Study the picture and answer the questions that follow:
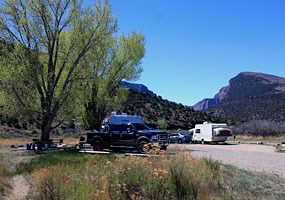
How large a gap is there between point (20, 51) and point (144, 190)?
19171 mm

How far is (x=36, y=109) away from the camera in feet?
87.1

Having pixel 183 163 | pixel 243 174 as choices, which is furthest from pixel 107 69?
pixel 183 163

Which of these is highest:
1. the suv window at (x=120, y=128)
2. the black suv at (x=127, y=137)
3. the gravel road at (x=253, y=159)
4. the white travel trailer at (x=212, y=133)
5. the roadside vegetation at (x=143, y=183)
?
the white travel trailer at (x=212, y=133)

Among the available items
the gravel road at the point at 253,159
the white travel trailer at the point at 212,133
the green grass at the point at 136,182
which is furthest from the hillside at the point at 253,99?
the green grass at the point at 136,182

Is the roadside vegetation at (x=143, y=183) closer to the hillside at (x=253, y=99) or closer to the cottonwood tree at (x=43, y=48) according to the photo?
the cottonwood tree at (x=43, y=48)

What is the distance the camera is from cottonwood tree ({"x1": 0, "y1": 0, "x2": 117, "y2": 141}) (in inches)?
984

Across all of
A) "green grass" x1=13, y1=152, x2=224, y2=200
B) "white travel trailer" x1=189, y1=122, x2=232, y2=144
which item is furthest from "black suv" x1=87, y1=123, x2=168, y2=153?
"white travel trailer" x1=189, y1=122, x2=232, y2=144

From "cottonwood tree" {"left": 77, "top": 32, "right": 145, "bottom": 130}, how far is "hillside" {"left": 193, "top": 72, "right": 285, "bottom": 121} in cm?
4695

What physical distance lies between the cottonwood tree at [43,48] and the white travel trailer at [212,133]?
2386 centimetres

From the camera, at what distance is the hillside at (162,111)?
225 feet

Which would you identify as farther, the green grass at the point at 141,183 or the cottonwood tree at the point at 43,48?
the cottonwood tree at the point at 43,48

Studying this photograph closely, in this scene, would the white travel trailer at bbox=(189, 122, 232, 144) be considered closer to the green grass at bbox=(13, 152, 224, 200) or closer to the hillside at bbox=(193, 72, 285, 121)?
the hillside at bbox=(193, 72, 285, 121)

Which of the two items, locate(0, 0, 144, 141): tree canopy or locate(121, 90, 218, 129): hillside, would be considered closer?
locate(0, 0, 144, 141): tree canopy

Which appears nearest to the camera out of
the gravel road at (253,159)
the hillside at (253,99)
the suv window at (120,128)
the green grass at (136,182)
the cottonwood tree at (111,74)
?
the green grass at (136,182)
